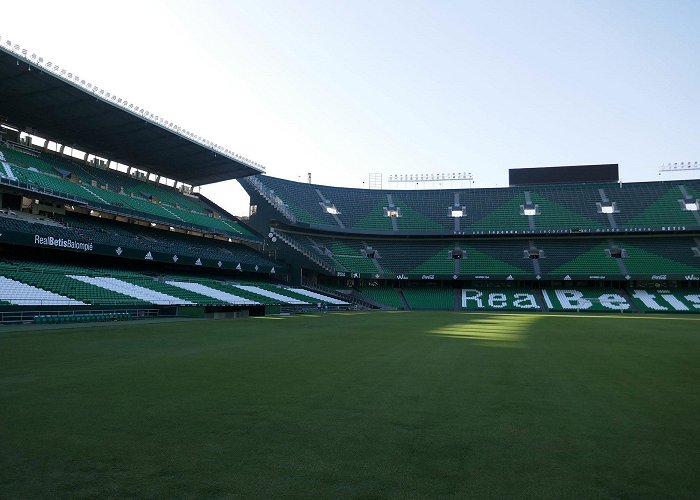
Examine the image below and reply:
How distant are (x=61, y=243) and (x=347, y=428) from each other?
37.6 m

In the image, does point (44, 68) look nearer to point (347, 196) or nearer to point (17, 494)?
point (17, 494)

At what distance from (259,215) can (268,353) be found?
2158 inches

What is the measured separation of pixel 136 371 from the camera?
37.1ft

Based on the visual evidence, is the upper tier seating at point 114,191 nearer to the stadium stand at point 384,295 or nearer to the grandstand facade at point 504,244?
the grandstand facade at point 504,244

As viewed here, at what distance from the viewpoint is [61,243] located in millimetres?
37094

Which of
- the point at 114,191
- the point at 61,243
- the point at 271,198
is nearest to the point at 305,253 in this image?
the point at 271,198

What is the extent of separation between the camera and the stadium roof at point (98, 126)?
3641cm

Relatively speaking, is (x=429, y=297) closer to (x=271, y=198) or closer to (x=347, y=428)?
(x=271, y=198)

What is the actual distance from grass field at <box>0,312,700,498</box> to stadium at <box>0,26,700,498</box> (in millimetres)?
43

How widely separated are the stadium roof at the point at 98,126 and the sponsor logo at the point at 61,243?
11.6 meters

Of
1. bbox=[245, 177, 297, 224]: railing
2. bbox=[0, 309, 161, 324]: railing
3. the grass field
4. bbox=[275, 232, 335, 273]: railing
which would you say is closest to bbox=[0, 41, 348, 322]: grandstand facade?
bbox=[0, 309, 161, 324]: railing

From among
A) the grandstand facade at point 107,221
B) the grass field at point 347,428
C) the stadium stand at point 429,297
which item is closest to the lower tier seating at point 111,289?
the grandstand facade at point 107,221

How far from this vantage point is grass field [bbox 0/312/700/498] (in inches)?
183

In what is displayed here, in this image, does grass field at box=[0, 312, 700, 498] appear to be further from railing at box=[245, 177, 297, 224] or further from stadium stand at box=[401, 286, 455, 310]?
railing at box=[245, 177, 297, 224]
